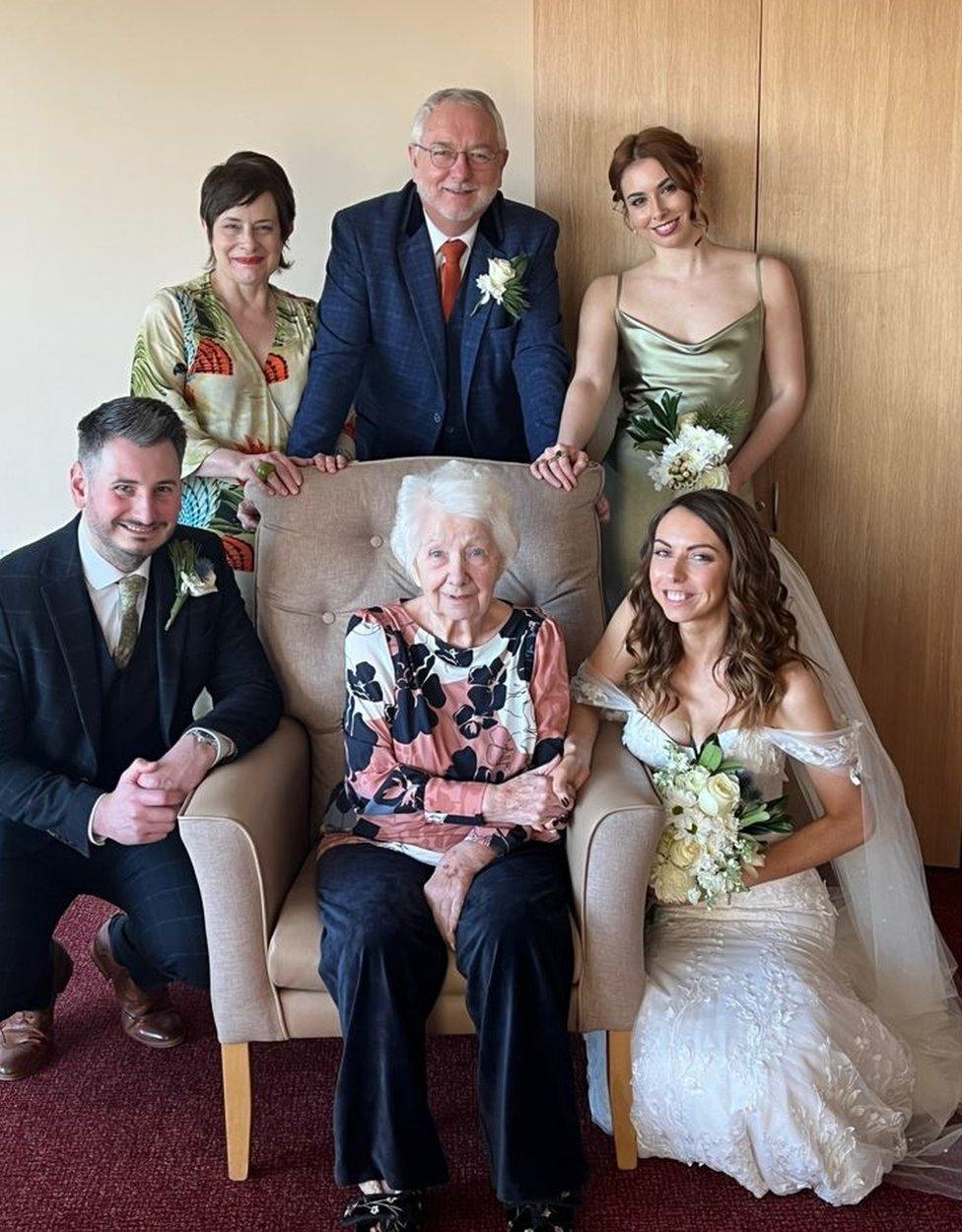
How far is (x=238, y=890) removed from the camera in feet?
7.16

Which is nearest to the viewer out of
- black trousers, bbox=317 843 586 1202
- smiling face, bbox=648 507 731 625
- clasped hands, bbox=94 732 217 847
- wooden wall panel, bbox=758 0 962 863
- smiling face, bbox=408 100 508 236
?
black trousers, bbox=317 843 586 1202

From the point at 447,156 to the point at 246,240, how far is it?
0.49 meters

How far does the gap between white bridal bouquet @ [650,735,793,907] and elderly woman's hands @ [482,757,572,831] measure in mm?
193

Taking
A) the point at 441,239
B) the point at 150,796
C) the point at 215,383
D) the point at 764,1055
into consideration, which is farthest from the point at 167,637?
the point at 764,1055

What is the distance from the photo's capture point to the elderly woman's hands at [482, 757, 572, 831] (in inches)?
91.4

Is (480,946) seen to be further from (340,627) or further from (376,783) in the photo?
(340,627)

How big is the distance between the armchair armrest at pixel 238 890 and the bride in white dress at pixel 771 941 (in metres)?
0.54

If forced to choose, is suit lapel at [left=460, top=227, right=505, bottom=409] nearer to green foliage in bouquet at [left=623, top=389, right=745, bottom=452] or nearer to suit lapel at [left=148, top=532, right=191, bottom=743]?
green foliage in bouquet at [left=623, top=389, right=745, bottom=452]

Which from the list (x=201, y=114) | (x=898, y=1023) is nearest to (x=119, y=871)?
(x=898, y=1023)

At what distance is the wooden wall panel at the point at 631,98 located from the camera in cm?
315

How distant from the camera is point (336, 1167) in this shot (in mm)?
2109

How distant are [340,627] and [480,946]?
83 cm

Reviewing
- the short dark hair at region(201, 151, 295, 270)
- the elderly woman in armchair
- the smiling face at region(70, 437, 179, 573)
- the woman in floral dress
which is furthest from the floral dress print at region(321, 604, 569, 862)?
the short dark hair at region(201, 151, 295, 270)

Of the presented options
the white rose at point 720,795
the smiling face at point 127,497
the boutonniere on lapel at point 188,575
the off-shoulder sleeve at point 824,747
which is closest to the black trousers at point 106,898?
the boutonniere on lapel at point 188,575
